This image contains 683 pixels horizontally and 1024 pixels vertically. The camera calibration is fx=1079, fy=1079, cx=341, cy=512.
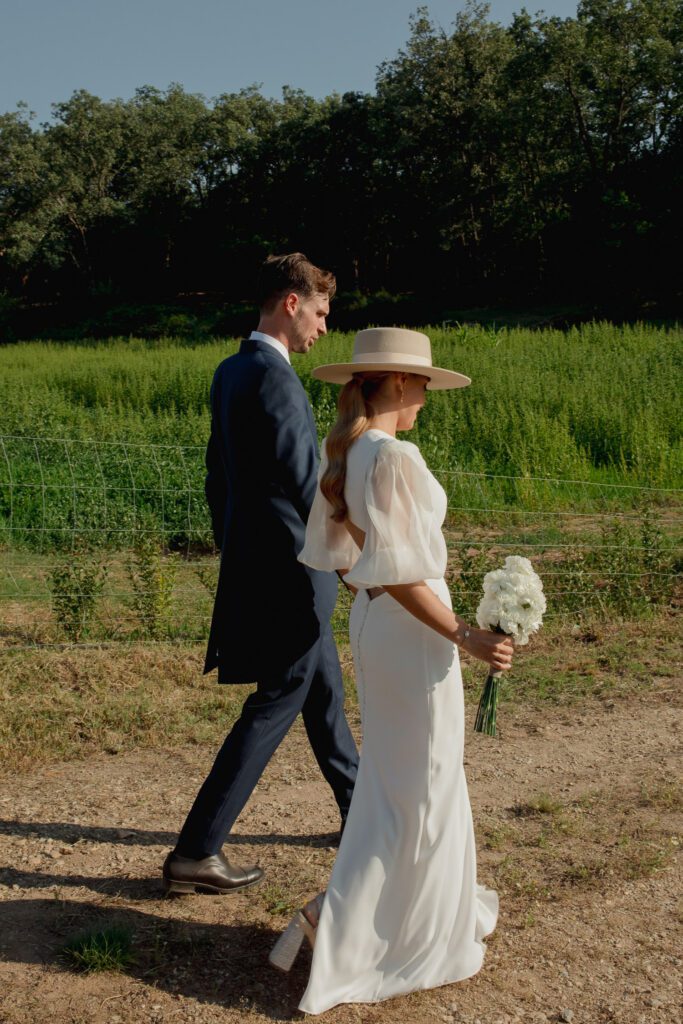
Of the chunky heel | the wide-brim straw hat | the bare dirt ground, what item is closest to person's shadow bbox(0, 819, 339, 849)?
the bare dirt ground

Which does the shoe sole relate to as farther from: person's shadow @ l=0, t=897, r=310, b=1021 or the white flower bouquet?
the white flower bouquet

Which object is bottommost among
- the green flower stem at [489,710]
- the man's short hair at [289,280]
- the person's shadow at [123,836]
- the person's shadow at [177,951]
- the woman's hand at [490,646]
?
the person's shadow at [123,836]

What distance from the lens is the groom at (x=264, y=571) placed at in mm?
3520

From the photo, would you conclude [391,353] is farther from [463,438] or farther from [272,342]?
[463,438]

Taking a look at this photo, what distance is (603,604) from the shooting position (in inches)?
280

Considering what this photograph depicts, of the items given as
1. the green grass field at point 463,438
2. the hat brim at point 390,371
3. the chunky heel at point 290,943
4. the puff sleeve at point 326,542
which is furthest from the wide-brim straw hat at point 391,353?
the green grass field at point 463,438

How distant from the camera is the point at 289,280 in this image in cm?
361

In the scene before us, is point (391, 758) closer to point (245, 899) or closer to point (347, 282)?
point (245, 899)

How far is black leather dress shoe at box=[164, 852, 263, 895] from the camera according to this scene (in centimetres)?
358

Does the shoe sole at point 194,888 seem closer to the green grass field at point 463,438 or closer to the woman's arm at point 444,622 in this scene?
the woman's arm at point 444,622

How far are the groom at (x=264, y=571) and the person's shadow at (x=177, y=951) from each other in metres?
0.22

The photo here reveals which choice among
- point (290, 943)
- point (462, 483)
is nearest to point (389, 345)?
point (290, 943)

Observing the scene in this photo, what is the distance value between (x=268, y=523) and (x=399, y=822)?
108 centimetres

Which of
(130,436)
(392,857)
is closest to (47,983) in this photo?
(392,857)
